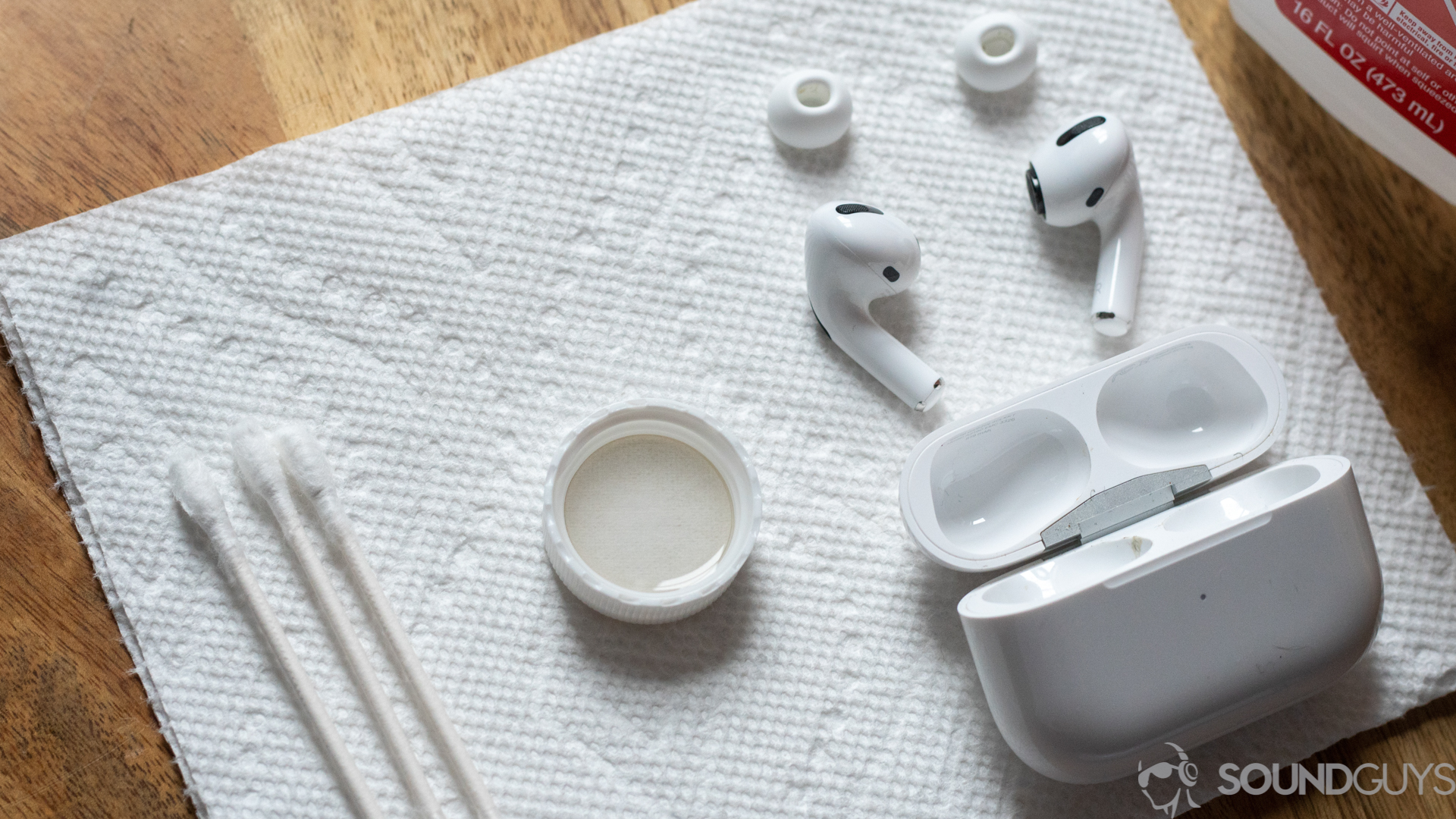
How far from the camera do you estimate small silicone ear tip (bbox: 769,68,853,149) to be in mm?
562

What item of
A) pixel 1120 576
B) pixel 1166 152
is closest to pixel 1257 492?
pixel 1120 576

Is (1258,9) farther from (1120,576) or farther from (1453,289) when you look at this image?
(1120,576)

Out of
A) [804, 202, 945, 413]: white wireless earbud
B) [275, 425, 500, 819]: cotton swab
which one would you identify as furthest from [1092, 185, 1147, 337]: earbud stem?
[275, 425, 500, 819]: cotton swab

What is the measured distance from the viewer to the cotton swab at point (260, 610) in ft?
1.63

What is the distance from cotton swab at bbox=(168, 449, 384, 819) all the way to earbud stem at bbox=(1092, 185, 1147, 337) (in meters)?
0.46

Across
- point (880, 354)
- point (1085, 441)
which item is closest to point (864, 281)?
point (880, 354)

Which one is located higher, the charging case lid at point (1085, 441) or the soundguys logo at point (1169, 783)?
the charging case lid at point (1085, 441)

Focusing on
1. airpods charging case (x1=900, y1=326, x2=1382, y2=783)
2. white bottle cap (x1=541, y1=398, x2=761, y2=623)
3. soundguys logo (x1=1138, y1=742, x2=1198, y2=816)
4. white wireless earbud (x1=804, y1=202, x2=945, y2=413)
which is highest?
white wireless earbud (x1=804, y1=202, x2=945, y2=413)

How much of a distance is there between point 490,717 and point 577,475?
0.43 ft

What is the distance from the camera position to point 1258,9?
0.60 meters

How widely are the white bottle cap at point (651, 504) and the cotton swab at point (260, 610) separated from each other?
13 centimetres

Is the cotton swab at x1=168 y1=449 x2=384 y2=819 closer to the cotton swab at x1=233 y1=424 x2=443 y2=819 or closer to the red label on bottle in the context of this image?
the cotton swab at x1=233 y1=424 x2=443 y2=819

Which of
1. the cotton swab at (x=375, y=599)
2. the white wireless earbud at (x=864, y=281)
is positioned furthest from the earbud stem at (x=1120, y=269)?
the cotton swab at (x=375, y=599)

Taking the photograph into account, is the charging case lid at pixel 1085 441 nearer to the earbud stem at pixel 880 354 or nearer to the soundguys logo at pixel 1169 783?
the earbud stem at pixel 880 354
